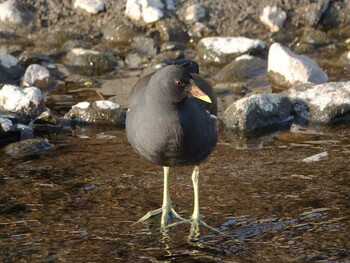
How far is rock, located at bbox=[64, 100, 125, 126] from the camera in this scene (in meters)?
8.53

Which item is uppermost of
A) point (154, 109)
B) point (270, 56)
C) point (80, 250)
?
point (270, 56)

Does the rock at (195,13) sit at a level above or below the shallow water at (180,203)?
above

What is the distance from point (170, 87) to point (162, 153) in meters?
0.45

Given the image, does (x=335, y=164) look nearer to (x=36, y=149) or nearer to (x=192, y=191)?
(x=192, y=191)

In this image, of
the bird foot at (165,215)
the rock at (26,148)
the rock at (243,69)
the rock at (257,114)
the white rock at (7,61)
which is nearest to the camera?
the bird foot at (165,215)

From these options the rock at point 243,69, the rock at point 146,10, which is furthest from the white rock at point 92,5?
the rock at point 243,69

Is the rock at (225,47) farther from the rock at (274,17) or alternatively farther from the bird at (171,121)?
the bird at (171,121)

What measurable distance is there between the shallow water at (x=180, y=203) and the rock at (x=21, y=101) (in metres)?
0.65

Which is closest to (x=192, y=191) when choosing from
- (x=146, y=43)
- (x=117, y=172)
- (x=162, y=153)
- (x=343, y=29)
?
(x=117, y=172)

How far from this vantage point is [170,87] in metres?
5.51

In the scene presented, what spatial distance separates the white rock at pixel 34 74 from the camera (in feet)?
32.3

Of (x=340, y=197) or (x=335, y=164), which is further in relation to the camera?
(x=335, y=164)

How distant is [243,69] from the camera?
9.98 meters

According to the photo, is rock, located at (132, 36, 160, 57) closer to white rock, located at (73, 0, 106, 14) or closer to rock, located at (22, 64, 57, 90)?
white rock, located at (73, 0, 106, 14)
